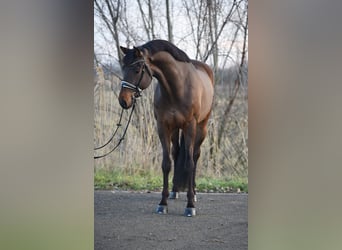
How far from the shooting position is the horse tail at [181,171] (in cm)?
318

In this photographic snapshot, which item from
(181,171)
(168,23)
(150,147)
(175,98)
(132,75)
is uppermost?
(168,23)

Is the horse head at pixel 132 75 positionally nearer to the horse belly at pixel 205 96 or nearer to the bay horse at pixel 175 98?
the bay horse at pixel 175 98

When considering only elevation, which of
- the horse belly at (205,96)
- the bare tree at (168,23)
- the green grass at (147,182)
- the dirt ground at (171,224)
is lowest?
the dirt ground at (171,224)

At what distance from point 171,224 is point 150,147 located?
435 mm

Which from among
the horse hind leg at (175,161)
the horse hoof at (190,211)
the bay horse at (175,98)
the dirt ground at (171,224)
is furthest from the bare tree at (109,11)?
the horse hoof at (190,211)

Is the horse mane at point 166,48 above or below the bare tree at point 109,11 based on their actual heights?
below

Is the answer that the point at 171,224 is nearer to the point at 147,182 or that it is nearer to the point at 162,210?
the point at 162,210

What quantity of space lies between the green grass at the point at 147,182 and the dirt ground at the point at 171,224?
0.11ft

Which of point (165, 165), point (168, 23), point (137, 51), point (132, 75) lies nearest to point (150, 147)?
point (165, 165)

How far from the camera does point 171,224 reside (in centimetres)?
316

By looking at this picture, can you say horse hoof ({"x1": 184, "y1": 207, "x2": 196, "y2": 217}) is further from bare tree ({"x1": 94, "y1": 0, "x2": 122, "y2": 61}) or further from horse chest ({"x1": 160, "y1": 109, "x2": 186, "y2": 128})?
bare tree ({"x1": 94, "y1": 0, "x2": 122, "y2": 61})
